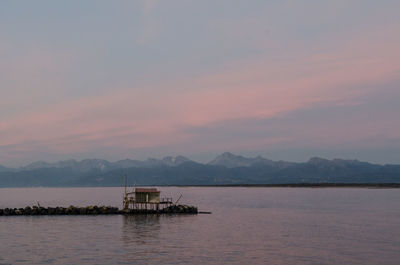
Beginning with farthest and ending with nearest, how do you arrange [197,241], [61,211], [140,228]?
[61,211], [140,228], [197,241]

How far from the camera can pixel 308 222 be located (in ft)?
267

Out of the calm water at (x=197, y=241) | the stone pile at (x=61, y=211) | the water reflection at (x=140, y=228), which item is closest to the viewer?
the calm water at (x=197, y=241)

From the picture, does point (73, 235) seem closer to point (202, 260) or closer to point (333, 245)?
point (202, 260)

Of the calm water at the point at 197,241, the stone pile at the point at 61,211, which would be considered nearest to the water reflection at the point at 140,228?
the calm water at the point at 197,241

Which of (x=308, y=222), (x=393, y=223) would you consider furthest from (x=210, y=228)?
(x=393, y=223)

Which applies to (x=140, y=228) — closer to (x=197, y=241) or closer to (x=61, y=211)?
(x=197, y=241)

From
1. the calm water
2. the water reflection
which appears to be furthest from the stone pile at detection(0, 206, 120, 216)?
the calm water

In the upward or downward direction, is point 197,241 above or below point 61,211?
below

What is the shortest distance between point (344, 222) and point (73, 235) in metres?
45.9

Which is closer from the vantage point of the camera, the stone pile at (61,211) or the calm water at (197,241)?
the calm water at (197,241)

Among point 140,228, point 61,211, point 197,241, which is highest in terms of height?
point 61,211

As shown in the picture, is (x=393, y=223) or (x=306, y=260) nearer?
(x=306, y=260)

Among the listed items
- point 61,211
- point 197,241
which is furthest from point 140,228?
point 61,211

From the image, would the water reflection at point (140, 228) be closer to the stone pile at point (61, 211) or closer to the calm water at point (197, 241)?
the calm water at point (197, 241)
